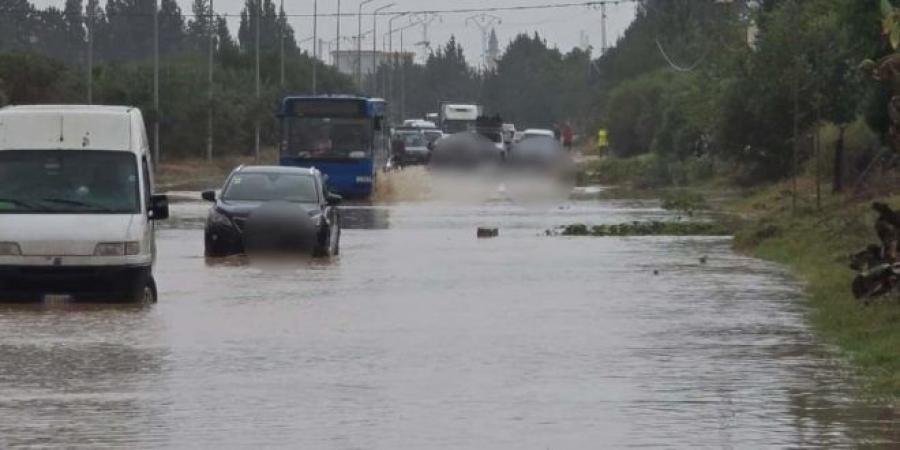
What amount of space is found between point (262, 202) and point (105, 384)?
15.0m

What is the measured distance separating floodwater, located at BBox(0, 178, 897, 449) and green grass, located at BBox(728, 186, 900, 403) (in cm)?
28

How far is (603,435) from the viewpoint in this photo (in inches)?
486

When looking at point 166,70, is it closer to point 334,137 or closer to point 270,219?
point 334,137

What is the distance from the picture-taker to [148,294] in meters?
21.6

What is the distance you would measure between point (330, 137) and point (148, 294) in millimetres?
28070

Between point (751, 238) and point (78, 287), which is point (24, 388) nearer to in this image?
point (78, 287)

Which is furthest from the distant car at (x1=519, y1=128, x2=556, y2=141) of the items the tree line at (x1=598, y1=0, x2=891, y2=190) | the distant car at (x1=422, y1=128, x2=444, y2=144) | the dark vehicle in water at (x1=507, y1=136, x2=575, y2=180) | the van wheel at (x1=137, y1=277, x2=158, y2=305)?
the van wheel at (x1=137, y1=277, x2=158, y2=305)

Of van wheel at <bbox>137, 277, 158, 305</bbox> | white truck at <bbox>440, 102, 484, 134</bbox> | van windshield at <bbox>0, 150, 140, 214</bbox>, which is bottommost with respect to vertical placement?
white truck at <bbox>440, 102, 484, 134</bbox>

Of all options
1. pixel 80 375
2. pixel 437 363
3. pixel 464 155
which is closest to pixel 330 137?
pixel 464 155

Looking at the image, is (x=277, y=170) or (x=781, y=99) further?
(x=781, y=99)

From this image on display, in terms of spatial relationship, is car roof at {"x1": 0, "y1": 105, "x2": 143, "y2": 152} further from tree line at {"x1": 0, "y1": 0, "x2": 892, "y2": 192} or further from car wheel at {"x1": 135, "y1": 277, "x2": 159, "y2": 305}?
tree line at {"x1": 0, "y1": 0, "x2": 892, "y2": 192}

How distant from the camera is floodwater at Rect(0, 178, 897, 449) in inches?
495

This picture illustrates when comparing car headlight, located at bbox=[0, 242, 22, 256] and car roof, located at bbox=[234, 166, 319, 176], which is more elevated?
car roof, located at bbox=[234, 166, 319, 176]

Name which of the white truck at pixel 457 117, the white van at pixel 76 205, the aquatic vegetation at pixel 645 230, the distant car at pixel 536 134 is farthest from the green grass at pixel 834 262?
the white truck at pixel 457 117
